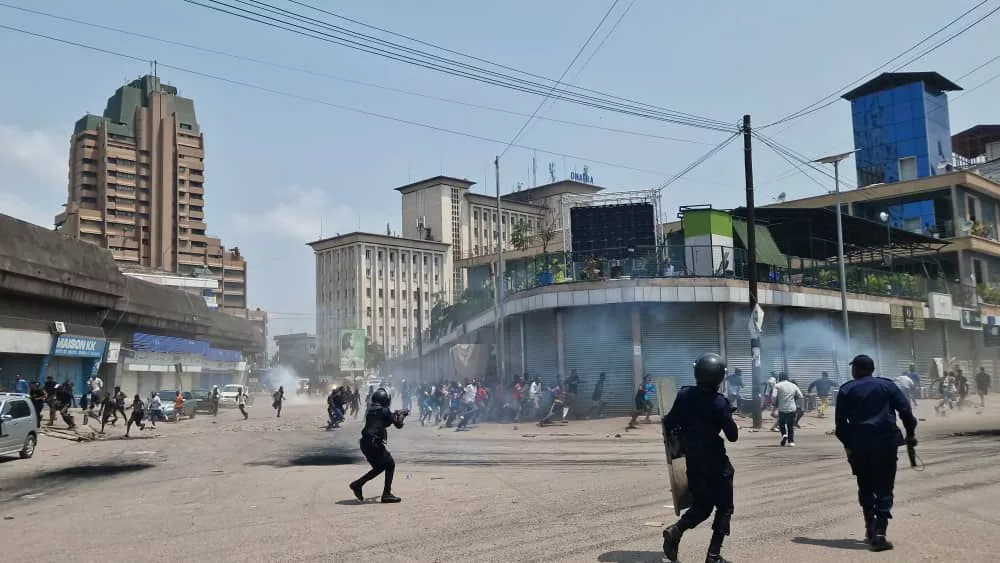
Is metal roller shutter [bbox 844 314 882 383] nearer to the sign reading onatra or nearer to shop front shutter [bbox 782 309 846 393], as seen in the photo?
shop front shutter [bbox 782 309 846 393]

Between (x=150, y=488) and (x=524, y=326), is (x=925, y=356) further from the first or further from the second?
(x=150, y=488)

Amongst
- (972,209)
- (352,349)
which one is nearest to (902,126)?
(972,209)

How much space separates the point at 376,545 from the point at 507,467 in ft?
24.0

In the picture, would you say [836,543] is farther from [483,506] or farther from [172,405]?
[172,405]

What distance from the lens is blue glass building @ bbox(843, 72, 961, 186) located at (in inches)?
2292

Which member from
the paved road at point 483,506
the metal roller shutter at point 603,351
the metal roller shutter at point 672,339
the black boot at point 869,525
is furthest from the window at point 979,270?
the black boot at point 869,525

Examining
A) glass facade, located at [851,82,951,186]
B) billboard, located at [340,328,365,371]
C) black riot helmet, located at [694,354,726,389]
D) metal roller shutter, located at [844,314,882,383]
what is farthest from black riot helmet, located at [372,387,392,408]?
billboard, located at [340,328,365,371]

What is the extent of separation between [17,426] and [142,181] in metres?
109

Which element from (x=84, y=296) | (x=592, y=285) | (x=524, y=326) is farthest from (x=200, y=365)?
(x=592, y=285)

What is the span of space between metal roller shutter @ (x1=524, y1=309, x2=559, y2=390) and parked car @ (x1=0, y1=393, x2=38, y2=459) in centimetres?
1683

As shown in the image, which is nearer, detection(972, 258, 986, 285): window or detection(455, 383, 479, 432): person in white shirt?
detection(455, 383, 479, 432): person in white shirt

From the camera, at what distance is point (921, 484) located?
427 inches

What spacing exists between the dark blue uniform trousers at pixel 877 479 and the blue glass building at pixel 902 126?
186 ft

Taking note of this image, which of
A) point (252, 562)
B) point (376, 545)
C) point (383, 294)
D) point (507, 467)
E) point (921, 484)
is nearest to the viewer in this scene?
→ point (252, 562)
